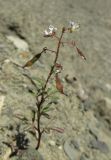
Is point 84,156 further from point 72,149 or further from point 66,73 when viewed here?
point 66,73

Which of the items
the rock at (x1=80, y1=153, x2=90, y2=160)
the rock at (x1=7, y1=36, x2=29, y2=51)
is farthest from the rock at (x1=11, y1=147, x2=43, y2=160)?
the rock at (x1=7, y1=36, x2=29, y2=51)

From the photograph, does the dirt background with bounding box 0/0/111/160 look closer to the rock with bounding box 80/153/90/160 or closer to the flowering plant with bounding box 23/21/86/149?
the rock with bounding box 80/153/90/160

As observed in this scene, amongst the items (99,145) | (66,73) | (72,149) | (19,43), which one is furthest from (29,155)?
(19,43)

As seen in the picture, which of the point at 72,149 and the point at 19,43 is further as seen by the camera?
the point at 19,43

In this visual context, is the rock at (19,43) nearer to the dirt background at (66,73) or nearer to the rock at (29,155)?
the dirt background at (66,73)

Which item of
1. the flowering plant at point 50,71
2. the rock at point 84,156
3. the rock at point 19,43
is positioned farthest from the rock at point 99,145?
the rock at point 19,43

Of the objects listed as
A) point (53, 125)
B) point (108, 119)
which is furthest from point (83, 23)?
point (53, 125)

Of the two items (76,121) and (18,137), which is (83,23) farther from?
(18,137)

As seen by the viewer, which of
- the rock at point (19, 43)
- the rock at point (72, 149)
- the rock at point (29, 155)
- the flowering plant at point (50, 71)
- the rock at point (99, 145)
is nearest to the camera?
the flowering plant at point (50, 71)
